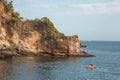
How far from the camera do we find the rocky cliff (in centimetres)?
10062

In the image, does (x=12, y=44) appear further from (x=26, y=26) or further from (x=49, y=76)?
(x=49, y=76)

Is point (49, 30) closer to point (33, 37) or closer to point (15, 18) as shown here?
point (33, 37)

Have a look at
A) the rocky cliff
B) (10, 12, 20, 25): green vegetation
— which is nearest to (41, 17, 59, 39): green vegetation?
the rocky cliff

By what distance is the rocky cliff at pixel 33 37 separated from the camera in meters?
101

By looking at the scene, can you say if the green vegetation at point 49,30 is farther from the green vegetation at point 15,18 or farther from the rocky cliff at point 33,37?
the green vegetation at point 15,18

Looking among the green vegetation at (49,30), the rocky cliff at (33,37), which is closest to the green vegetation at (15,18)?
the rocky cliff at (33,37)

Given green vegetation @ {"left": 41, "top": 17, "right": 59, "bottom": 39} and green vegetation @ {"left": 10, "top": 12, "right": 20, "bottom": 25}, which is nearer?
green vegetation @ {"left": 10, "top": 12, "right": 20, "bottom": 25}

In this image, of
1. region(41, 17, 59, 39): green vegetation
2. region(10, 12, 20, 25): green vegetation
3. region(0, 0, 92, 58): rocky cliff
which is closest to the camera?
region(0, 0, 92, 58): rocky cliff

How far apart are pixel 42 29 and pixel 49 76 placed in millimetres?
48841

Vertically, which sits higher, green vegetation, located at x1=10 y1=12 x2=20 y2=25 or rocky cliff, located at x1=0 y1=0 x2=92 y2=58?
green vegetation, located at x1=10 y1=12 x2=20 y2=25

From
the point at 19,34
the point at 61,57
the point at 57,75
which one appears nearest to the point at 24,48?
the point at 19,34

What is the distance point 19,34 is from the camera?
10638cm

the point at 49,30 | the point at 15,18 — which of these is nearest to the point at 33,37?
the point at 49,30

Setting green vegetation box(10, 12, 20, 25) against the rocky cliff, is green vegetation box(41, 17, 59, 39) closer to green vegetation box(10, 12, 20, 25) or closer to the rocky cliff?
the rocky cliff
